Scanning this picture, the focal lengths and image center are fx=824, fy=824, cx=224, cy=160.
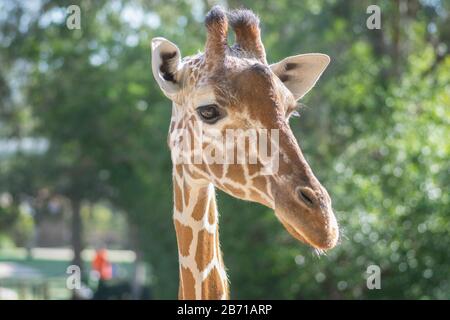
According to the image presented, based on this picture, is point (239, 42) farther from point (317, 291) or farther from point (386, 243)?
point (317, 291)

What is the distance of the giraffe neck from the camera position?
438 centimetres

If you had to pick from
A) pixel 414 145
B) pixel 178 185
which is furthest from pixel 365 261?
pixel 178 185

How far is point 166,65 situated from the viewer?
4383mm

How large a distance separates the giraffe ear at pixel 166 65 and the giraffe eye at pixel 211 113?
1.07 ft

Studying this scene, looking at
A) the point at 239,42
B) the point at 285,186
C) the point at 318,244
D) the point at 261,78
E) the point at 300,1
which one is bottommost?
the point at 318,244

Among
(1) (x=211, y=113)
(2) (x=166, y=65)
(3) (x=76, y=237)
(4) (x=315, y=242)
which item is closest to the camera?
(4) (x=315, y=242)

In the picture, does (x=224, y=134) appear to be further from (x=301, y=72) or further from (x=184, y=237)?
(x=301, y=72)

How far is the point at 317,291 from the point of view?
12.4 m

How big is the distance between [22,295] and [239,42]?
13.3m

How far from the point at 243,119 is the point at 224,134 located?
143 millimetres

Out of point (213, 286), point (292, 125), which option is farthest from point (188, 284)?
point (292, 125)

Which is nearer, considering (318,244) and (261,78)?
(318,244)

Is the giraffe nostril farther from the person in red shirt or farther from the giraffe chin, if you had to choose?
the person in red shirt

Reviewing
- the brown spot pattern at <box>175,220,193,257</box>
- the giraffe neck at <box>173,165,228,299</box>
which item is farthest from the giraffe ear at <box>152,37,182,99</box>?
the brown spot pattern at <box>175,220,193,257</box>
